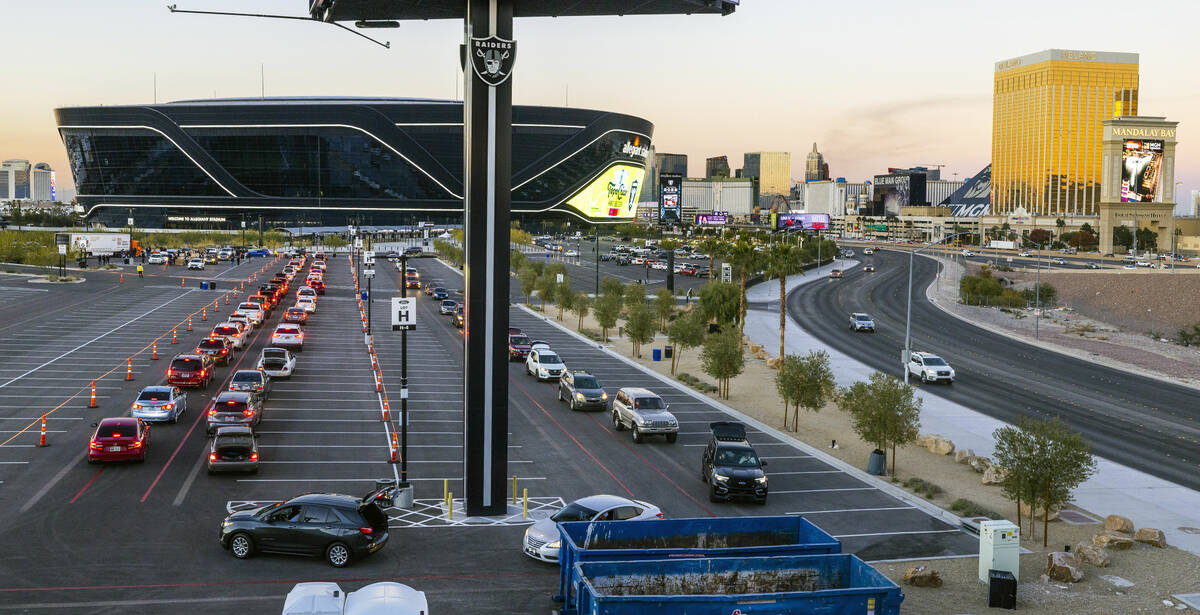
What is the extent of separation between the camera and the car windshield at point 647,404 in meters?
36.0

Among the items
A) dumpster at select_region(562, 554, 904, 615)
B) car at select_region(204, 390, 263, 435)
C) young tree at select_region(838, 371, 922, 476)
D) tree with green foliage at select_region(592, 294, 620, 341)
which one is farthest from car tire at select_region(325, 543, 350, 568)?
tree with green foliage at select_region(592, 294, 620, 341)

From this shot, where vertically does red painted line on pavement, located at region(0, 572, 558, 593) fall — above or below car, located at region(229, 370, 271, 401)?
below

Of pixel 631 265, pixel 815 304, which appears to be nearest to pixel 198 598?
pixel 815 304

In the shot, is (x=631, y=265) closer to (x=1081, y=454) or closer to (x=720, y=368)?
(x=720, y=368)

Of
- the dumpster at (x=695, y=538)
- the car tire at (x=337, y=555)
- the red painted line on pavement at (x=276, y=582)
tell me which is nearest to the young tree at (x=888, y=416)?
the dumpster at (x=695, y=538)

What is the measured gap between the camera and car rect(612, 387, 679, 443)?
3491 cm

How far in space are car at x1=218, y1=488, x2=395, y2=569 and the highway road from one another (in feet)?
88.5

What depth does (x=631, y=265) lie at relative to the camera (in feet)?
514

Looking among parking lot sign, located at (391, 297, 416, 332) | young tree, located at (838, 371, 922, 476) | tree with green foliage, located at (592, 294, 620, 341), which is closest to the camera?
parking lot sign, located at (391, 297, 416, 332)

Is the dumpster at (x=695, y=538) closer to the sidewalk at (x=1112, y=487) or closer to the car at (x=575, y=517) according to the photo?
the car at (x=575, y=517)

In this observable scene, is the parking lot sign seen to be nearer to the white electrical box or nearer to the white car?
the white electrical box

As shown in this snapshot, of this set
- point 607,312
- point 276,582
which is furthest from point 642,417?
point 607,312

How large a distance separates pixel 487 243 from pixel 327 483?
896 centimetres

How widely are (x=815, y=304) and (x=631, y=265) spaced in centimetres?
5971
